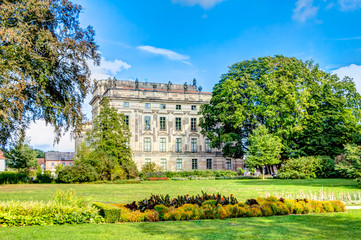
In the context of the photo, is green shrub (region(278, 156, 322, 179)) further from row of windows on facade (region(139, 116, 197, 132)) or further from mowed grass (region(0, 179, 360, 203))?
row of windows on facade (region(139, 116, 197, 132))

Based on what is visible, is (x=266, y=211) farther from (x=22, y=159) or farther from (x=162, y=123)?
(x=22, y=159)

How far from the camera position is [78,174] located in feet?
110

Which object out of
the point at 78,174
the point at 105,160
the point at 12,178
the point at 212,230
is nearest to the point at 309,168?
the point at 105,160

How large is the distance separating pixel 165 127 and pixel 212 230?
4825 centimetres

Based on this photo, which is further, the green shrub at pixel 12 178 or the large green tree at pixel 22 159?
the large green tree at pixel 22 159

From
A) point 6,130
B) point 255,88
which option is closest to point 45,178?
point 6,130

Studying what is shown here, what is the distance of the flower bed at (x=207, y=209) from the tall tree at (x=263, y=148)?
23.8 m

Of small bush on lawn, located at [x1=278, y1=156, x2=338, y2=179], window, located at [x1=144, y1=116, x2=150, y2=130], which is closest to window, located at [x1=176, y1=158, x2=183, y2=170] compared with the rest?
window, located at [x1=144, y1=116, x2=150, y2=130]

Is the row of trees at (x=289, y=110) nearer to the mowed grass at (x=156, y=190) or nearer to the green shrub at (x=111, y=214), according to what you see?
the mowed grass at (x=156, y=190)

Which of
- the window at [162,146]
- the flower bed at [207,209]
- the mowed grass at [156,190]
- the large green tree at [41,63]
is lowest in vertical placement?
the mowed grass at [156,190]

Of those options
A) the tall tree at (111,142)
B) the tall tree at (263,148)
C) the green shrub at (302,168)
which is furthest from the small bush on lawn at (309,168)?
the tall tree at (111,142)

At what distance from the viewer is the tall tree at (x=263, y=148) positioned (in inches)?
1421

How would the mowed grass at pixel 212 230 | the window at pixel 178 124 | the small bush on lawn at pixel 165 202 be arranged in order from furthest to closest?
the window at pixel 178 124, the small bush on lawn at pixel 165 202, the mowed grass at pixel 212 230

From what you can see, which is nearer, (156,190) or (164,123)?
(156,190)
